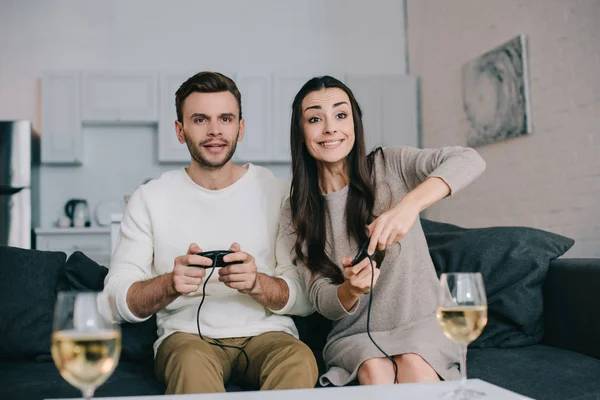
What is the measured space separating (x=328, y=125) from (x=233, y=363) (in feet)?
2.38

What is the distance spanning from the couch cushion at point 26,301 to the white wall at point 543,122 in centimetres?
255

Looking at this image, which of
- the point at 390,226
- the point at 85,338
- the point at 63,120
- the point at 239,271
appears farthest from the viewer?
the point at 63,120

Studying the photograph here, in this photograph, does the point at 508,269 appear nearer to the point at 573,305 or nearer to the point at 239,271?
the point at 573,305

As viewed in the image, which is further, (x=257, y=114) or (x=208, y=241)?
(x=257, y=114)

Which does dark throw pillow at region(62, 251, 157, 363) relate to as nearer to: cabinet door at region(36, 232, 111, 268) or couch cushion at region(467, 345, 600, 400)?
couch cushion at region(467, 345, 600, 400)

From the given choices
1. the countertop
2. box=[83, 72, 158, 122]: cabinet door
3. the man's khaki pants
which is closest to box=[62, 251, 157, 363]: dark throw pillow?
the man's khaki pants

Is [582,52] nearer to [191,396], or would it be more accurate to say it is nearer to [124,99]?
[191,396]

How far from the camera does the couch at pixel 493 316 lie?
1.72 m

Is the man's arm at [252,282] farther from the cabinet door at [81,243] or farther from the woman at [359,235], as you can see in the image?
the cabinet door at [81,243]

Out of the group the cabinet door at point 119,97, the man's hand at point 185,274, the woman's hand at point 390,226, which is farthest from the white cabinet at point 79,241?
the woman's hand at point 390,226

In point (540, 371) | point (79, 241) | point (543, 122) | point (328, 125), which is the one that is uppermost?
point (543, 122)

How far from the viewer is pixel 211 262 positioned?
150 centimetres

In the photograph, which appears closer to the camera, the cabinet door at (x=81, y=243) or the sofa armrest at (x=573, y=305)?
the sofa armrest at (x=573, y=305)

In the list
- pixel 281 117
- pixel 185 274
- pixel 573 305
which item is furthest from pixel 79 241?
pixel 573 305
